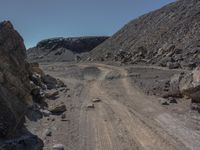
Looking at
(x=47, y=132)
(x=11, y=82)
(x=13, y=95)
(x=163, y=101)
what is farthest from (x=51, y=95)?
(x=47, y=132)

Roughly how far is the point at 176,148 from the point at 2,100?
17.6 ft

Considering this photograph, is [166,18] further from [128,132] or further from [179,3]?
[128,132]

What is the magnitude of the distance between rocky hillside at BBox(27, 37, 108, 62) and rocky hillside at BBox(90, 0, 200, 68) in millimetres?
24776

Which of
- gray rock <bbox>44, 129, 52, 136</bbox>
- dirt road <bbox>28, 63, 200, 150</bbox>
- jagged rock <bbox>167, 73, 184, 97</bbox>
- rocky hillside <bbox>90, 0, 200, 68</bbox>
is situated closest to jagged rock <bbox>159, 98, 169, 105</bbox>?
dirt road <bbox>28, 63, 200, 150</bbox>

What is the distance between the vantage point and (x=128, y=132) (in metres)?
11.9

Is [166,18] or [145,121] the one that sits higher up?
[166,18]

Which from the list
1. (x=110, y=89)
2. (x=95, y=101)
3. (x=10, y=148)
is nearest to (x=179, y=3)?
(x=110, y=89)

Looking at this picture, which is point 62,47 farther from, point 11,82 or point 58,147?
point 58,147

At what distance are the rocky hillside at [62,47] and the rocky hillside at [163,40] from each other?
975 inches

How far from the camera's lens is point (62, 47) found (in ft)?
293

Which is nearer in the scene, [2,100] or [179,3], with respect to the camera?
[2,100]

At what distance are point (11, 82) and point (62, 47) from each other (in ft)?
247

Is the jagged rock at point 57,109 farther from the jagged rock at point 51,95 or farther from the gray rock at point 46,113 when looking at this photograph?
the jagged rock at point 51,95

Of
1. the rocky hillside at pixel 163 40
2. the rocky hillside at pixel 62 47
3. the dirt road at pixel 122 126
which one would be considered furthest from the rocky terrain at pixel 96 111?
the rocky hillside at pixel 62 47
